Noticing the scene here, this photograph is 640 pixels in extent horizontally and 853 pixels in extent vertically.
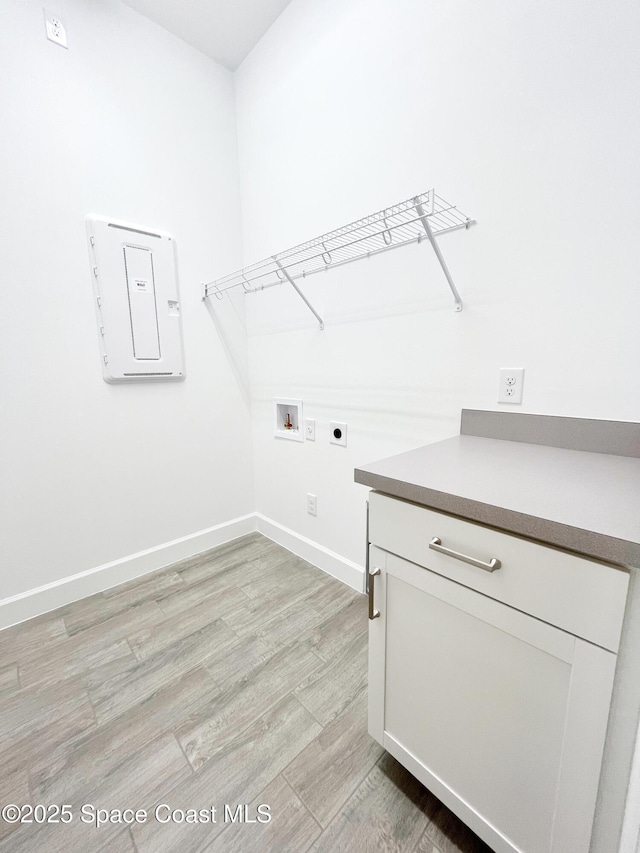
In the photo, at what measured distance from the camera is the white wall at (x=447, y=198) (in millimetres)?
935

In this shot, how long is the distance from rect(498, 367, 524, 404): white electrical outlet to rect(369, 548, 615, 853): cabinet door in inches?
26.6

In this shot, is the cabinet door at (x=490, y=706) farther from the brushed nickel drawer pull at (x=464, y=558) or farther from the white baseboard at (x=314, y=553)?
the white baseboard at (x=314, y=553)

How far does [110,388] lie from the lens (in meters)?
1.82

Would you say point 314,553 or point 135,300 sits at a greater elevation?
point 135,300

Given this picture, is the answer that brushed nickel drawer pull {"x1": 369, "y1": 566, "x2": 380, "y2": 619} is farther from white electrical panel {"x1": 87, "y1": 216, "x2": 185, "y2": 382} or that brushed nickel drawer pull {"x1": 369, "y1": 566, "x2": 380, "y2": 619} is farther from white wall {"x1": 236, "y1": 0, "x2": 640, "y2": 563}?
white electrical panel {"x1": 87, "y1": 216, "x2": 185, "y2": 382}

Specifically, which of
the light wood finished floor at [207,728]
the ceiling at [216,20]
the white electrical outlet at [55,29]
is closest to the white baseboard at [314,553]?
the light wood finished floor at [207,728]

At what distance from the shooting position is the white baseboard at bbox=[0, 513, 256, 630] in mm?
1643

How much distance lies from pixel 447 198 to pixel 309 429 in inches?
46.9

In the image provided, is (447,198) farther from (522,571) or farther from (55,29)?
(55,29)

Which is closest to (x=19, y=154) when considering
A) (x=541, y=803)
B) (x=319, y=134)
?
(x=319, y=134)

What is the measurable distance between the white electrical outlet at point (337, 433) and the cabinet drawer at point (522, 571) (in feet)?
3.06

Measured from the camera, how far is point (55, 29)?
150 centimetres

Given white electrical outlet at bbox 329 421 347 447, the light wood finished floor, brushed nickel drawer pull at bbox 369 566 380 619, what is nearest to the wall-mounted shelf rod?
white electrical outlet at bbox 329 421 347 447

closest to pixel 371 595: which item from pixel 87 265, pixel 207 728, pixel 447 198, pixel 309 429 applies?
pixel 207 728
